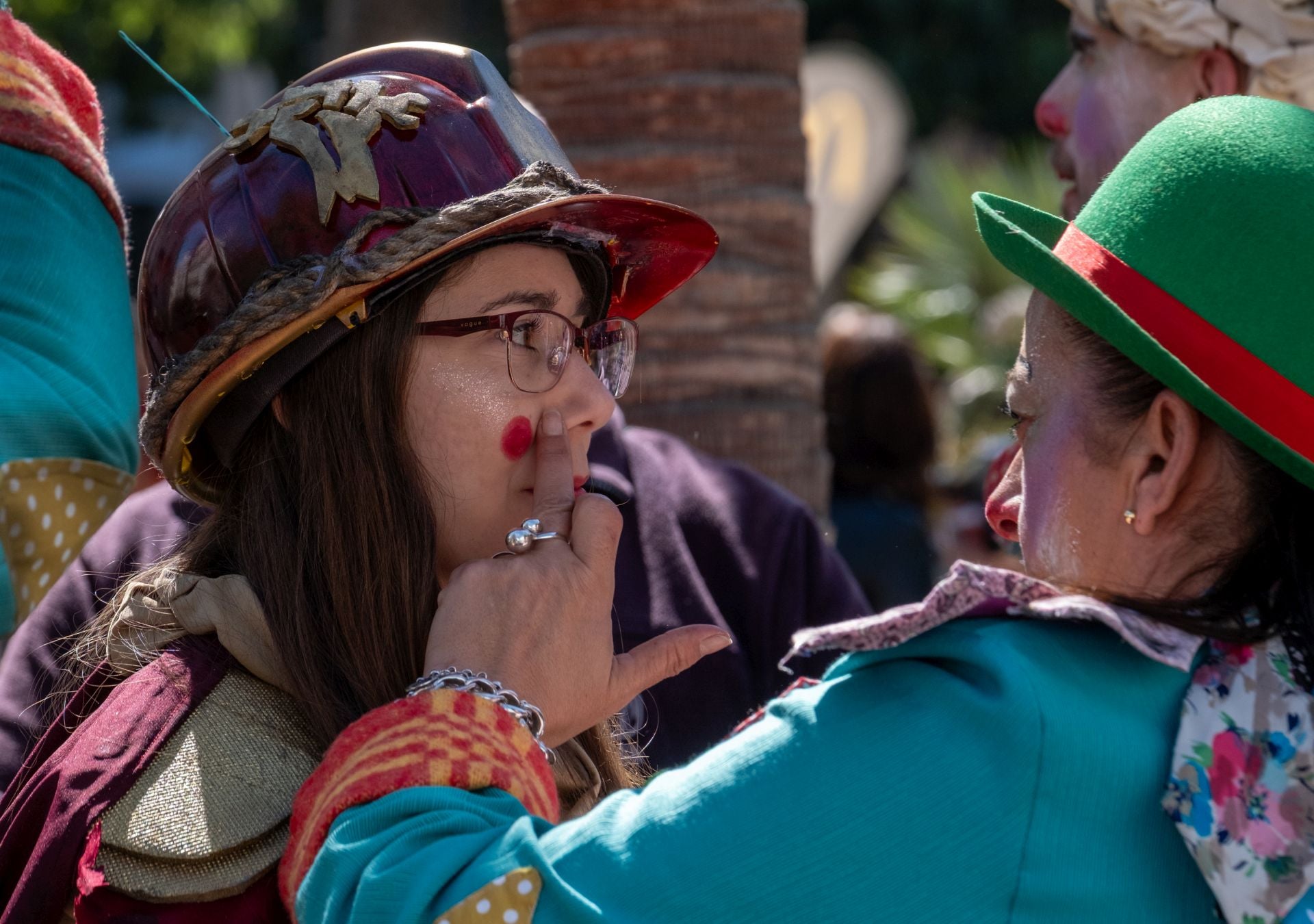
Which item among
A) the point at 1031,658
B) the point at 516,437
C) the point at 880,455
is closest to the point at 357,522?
the point at 516,437

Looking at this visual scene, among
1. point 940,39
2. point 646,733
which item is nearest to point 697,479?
point 646,733

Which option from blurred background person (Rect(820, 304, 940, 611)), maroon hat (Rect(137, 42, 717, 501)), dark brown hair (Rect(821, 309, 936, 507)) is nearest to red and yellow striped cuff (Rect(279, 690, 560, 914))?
maroon hat (Rect(137, 42, 717, 501))

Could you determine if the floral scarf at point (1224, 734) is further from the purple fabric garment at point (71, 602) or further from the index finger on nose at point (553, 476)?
the purple fabric garment at point (71, 602)

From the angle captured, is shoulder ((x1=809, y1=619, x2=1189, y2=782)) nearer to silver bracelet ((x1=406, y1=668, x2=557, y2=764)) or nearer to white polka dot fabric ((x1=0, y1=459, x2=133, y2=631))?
silver bracelet ((x1=406, y1=668, x2=557, y2=764))

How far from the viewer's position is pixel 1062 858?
147 cm

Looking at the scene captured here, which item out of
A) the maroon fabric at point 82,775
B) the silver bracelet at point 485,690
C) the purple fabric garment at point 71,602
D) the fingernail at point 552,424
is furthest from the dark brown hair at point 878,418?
the silver bracelet at point 485,690

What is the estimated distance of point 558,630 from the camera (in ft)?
5.93

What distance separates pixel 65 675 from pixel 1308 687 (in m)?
1.91

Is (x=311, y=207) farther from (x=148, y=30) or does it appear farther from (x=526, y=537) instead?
(x=148, y=30)

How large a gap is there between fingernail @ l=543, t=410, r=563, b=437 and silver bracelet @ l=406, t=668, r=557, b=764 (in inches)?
20.6

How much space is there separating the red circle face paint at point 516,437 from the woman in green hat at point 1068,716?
468 millimetres

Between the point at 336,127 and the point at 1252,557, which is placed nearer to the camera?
the point at 1252,557

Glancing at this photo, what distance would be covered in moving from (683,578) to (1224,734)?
5.16ft

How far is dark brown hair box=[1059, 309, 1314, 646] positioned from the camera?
159cm
